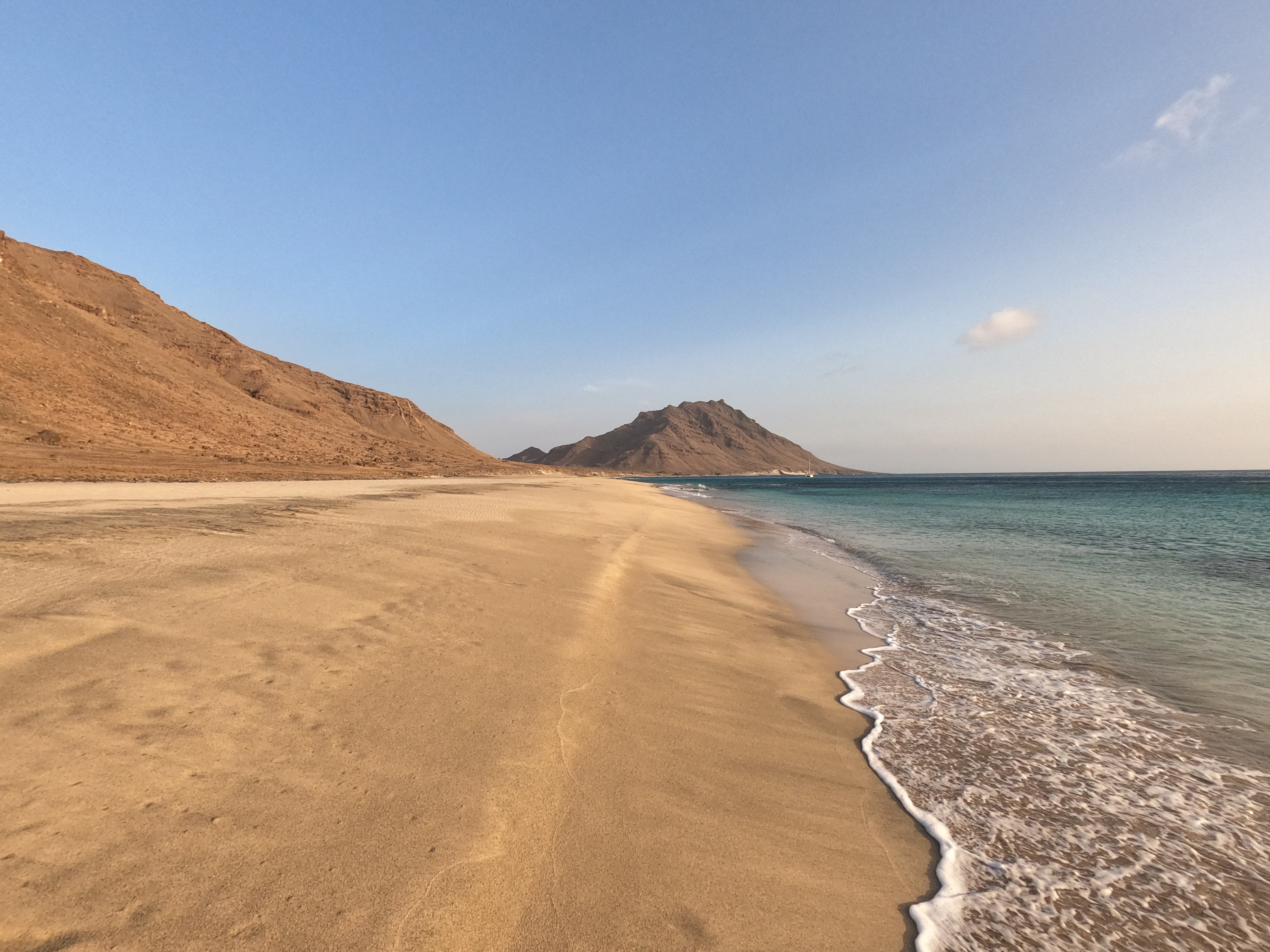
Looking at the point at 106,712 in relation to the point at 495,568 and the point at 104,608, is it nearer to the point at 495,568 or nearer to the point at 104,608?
the point at 104,608

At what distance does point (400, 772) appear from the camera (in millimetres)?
3338

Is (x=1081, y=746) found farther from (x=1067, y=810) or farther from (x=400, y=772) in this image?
(x=400, y=772)

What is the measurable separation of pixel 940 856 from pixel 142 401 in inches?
2061

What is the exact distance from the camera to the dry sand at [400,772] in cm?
232

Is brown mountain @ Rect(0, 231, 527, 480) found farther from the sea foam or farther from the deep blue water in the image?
the deep blue water

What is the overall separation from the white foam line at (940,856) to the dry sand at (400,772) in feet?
0.37

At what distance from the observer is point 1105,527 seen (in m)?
25.5

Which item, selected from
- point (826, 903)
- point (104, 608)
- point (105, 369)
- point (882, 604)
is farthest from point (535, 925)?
point (105, 369)

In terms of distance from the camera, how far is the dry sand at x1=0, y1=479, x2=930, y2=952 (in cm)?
232

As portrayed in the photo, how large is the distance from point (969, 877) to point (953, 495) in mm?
64763

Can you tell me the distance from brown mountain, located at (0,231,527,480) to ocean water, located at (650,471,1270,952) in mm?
27425

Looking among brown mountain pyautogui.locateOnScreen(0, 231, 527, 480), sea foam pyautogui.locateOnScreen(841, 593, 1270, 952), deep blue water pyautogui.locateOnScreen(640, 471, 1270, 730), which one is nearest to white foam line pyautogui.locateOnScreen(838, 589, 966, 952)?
sea foam pyautogui.locateOnScreen(841, 593, 1270, 952)

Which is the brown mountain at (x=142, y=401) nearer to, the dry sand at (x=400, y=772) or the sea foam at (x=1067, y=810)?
the dry sand at (x=400, y=772)

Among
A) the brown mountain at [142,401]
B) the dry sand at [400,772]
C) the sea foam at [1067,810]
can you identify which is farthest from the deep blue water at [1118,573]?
the brown mountain at [142,401]
